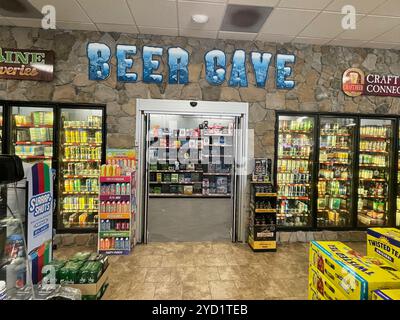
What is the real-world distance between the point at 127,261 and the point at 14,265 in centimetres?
212

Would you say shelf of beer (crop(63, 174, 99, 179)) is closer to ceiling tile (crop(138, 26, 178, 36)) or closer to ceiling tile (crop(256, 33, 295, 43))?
ceiling tile (crop(138, 26, 178, 36))

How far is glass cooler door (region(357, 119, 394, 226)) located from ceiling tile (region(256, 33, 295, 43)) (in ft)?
7.14

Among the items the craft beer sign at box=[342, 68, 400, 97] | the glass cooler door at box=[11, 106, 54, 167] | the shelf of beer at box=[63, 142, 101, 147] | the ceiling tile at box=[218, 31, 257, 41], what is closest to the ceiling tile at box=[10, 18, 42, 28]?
the glass cooler door at box=[11, 106, 54, 167]

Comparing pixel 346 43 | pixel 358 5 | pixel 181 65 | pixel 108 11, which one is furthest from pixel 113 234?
pixel 346 43

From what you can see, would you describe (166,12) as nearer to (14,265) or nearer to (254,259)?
(14,265)

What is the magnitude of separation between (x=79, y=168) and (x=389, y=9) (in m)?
5.25

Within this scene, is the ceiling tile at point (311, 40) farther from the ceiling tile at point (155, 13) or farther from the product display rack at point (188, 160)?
the product display rack at point (188, 160)

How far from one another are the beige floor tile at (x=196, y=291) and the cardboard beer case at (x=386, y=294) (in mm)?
1979

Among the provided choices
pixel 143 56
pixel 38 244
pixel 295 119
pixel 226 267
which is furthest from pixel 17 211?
pixel 295 119

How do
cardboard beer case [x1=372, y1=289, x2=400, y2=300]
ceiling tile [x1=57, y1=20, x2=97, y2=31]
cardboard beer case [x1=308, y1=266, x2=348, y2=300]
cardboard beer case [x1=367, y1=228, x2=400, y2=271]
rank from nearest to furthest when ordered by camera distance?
cardboard beer case [x1=372, y1=289, x2=400, y2=300] < cardboard beer case [x1=308, y1=266, x2=348, y2=300] < cardboard beer case [x1=367, y1=228, x2=400, y2=271] < ceiling tile [x1=57, y1=20, x2=97, y2=31]

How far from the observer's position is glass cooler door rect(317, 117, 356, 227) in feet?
15.7

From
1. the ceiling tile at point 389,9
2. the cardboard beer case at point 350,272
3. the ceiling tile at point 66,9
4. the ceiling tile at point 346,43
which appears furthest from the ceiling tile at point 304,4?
the cardboard beer case at point 350,272

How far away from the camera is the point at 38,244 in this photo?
1882 mm

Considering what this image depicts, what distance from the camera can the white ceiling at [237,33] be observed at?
3.38 metres
